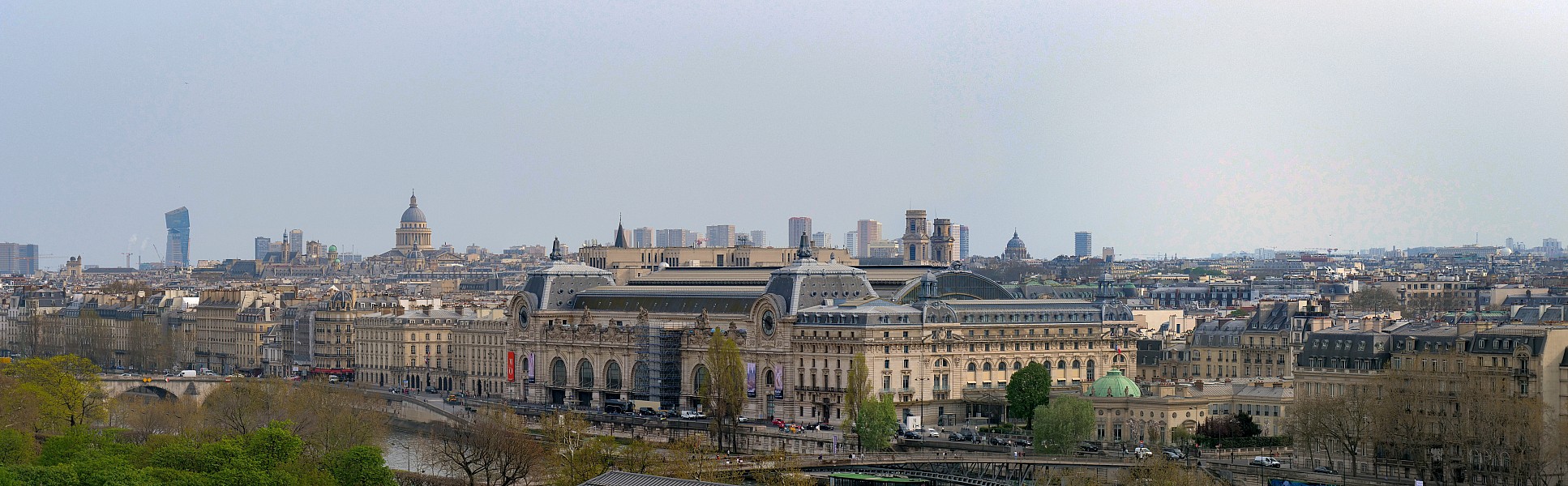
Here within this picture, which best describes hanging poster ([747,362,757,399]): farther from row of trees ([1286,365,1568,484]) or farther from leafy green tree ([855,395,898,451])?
row of trees ([1286,365,1568,484])

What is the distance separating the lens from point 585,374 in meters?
137

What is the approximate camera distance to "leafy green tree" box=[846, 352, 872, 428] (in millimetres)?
110750

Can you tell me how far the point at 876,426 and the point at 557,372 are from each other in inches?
1555

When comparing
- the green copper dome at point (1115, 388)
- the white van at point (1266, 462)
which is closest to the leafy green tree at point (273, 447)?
the green copper dome at point (1115, 388)

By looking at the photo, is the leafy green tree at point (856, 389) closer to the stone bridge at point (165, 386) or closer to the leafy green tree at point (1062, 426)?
the leafy green tree at point (1062, 426)

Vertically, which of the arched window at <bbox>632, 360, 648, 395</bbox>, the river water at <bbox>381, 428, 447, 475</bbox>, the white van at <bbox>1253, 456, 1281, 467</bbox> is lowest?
the river water at <bbox>381, 428, 447, 475</bbox>

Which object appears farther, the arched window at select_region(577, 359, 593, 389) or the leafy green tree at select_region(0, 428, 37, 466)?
the arched window at select_region(577, 359, 593, 389)

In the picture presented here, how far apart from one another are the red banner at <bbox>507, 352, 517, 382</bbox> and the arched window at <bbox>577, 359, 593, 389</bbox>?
6.74m

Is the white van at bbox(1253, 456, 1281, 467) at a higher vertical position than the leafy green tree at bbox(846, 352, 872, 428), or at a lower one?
lower

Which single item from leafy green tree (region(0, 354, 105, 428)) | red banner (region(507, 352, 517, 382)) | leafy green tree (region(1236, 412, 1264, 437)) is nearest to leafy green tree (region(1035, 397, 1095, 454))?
leafy green tree (region(1236, 412, 1264, 437))

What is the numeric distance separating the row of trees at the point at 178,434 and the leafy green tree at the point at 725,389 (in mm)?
15089

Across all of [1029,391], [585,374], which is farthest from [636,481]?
[585,374]

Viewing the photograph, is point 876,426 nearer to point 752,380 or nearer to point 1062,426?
point 1062,426

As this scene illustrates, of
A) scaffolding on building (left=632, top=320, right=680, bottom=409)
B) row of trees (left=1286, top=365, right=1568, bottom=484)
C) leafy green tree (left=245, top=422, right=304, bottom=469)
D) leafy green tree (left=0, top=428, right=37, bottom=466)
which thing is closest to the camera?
row of trees (left=1286, top=365, right=1568, bottom=484)
